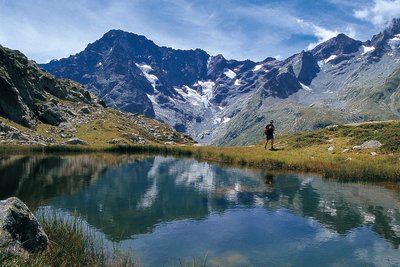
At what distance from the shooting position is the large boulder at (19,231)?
19.2 metres

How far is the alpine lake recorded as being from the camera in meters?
28.7

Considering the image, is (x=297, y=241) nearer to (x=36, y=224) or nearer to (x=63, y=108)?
(x=36, y=224)

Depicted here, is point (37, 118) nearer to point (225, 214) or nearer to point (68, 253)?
point (225, 214)

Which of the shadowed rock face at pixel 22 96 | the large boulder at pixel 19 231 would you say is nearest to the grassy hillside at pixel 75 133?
the shadowed rock face at pixel 22 96

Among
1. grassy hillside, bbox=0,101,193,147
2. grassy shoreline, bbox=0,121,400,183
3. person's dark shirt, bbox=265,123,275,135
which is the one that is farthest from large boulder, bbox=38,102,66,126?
person's dark shirt, bbox=265,123,275,135

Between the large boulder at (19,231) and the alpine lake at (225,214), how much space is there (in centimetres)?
336

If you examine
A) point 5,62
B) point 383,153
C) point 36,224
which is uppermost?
point 5,62

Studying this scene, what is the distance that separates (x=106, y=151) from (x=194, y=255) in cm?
9527

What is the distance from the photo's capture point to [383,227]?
120 feet

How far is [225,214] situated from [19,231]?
22984mm

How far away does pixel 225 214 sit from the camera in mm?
40594

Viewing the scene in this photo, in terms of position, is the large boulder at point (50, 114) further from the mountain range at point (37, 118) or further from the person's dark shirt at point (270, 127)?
the person's dark shirt at point (270, 127)

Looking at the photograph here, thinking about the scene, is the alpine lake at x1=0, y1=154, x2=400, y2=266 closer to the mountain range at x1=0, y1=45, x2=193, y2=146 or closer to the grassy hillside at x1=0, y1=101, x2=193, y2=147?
the grassy hillside at x1=0, y1=101, x2=193, y2=147

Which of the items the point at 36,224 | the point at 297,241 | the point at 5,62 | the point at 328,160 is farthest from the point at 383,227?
the point at 5,62
